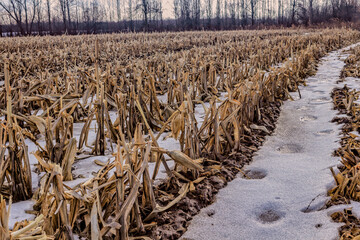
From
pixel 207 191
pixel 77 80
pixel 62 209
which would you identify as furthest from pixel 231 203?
pixel 77 80

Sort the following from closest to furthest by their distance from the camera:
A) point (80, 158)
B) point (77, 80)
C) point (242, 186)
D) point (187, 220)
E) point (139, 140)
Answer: point (139, 140)
point (187, 220)
point (242, 186)
point (80, 158)
point (77, 80)

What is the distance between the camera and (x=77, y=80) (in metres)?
4.21

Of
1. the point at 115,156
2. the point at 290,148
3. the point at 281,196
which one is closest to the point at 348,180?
the point at 281,196

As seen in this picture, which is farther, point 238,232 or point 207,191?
point 207,191

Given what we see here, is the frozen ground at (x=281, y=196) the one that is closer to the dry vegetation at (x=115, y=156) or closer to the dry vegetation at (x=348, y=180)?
the dry vegetation at (x=348, y=180)

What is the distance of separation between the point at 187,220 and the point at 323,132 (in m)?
2.12

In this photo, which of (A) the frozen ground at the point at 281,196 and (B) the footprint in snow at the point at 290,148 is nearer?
(A) the frozen ground at the point at 281,196

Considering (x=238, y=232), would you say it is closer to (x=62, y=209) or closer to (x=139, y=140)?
(x=139, y=140)

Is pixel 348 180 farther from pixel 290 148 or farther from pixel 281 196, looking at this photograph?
pixel 290 148

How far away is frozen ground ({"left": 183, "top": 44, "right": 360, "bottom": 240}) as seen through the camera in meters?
1.67

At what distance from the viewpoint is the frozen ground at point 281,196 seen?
1673mm

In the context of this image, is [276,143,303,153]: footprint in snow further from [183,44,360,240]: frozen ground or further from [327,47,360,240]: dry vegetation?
[327,47,360,240]: dry vegetation

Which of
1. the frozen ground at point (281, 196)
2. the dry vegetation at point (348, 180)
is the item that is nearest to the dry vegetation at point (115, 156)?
the frozen ground at point (281, 196)

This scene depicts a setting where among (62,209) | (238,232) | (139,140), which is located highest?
(139,140)
